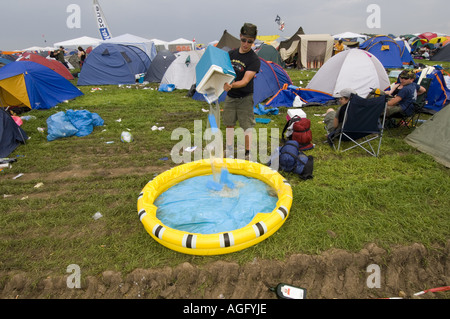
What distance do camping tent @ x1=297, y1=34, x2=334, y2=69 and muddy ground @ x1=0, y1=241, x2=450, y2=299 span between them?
1633cm

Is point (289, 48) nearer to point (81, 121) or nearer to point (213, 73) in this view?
point (81, 121)

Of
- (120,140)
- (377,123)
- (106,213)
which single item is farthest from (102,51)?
(377,123)

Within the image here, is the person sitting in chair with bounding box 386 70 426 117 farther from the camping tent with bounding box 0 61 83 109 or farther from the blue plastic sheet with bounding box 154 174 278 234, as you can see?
the camping tent with bounding box 0 61 83 109

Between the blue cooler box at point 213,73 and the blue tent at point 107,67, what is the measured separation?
1146 cm

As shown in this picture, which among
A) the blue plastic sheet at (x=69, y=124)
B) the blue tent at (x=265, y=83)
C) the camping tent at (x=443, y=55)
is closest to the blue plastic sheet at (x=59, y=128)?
the blue plastic sheet at (x=69, y=124)

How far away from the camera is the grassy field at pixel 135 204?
2.57 metres

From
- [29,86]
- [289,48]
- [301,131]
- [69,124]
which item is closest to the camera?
[301,131]

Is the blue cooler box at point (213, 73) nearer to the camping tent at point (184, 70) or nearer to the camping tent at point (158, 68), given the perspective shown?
the camping tent at point (184, 70)

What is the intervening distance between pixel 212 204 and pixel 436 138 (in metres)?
4.39

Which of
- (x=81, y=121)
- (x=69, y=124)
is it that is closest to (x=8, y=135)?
(x=69, y=124)

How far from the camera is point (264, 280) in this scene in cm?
231

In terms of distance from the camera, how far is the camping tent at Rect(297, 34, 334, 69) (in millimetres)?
15875

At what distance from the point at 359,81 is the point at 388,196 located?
5708mm

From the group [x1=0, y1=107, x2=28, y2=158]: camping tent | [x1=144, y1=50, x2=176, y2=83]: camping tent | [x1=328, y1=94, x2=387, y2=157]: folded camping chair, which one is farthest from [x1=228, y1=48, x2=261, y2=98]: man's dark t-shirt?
[x1=144, y1=50, x2=176, y2=83]: camping tent
